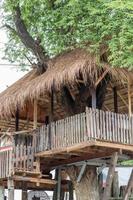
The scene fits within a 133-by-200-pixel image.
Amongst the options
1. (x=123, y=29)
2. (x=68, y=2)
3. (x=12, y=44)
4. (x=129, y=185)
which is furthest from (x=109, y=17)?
(x=12, y=44)

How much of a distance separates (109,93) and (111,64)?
3058 millimetres

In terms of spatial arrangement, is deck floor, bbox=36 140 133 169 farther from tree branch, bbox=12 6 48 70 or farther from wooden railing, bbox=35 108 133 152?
tree branch, bbox=12 6 48 70

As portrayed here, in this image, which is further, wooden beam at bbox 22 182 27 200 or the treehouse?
wooden beam at bbox 22 182 27 200

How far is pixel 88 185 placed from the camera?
45.4 feet

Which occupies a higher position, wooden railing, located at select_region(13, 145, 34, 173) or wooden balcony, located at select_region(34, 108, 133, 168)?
wooden balcony, located at select_region(34, 108, 133, 168)

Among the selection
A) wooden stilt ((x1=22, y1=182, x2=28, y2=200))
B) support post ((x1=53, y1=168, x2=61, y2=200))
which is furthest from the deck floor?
wooden stilt ((x1=22, y1=182, x2=28, y2=200))

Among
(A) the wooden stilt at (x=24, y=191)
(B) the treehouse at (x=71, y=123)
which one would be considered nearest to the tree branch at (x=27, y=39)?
(B) the treehouse at (x=71, y=123)

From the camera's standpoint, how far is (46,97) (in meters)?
14.8

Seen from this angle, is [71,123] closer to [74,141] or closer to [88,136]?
[74,141]

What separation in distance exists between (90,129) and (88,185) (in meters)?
2.95

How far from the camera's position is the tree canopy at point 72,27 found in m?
11.5

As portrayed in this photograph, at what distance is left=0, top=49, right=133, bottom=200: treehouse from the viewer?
1182 cm

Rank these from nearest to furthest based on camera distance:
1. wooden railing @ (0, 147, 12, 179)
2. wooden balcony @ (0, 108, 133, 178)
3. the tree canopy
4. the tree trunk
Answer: the tree canopy < wooden balcony @ (0, 108, 133, 178) < wooden railing @ (0, 147, 12, 179) < the tree trunk

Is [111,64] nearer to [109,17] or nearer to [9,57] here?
[109,17]
